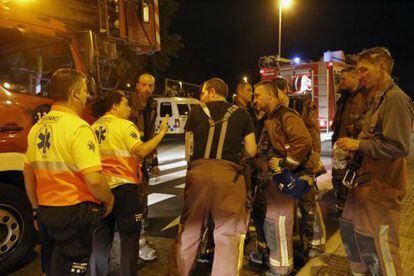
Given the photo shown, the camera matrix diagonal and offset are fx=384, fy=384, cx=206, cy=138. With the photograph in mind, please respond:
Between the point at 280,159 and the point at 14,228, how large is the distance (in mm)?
2814

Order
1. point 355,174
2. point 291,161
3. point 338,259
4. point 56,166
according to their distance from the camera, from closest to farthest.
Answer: point 56,166 → point 355,174 → point 291,161 → point 338,259

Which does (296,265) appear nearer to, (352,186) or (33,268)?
(352,186)

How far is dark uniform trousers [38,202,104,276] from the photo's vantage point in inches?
94.3

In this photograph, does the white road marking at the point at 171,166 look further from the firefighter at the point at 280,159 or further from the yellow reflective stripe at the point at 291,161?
the yellow reflective stripe at the point at 291,161

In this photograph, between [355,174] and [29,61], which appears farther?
[29,61]

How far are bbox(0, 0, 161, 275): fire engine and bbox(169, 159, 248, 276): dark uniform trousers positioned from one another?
6.18 feet

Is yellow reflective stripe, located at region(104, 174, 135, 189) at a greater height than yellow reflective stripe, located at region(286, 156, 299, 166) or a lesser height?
lesser

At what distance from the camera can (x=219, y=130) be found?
3133 millimetres

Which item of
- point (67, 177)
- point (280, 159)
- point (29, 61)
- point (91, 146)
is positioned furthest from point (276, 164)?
point (29, 61)

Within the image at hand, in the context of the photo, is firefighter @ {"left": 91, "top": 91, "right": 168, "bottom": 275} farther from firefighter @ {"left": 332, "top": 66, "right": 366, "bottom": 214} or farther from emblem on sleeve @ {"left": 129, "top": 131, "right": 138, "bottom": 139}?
firefighter @ {"left": 332, "top": 66, "right": 366, "bottom": 214}

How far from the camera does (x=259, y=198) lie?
12.5ft

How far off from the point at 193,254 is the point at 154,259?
1087mm

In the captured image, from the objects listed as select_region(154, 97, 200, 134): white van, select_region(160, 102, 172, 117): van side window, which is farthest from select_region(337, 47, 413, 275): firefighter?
select_region(160, 102, 172, 117): van side window

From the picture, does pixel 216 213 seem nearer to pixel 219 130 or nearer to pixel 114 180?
pixel 219 130
